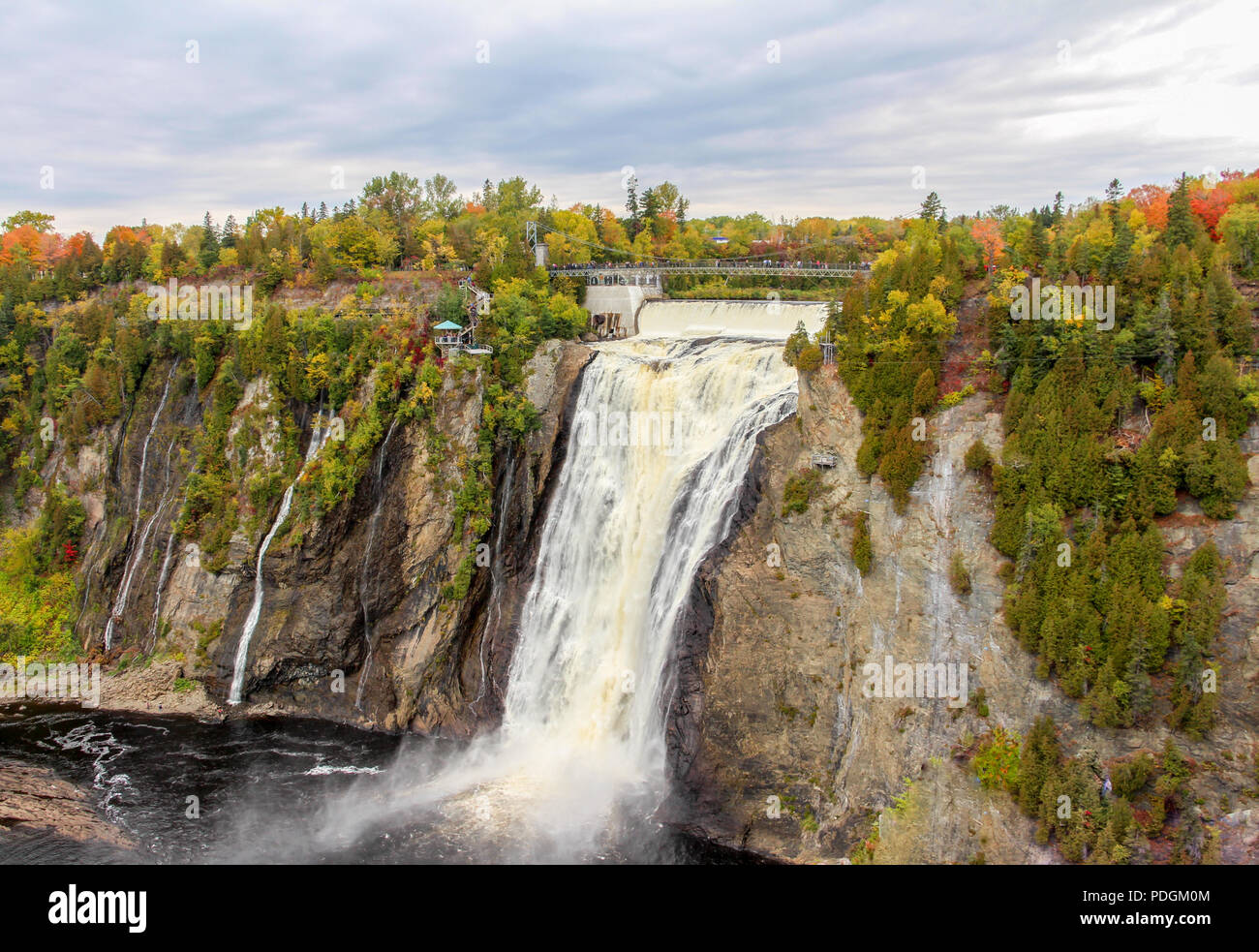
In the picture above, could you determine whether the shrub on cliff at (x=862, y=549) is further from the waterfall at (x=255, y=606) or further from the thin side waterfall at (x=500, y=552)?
the waterfall at (x=255, y=606)

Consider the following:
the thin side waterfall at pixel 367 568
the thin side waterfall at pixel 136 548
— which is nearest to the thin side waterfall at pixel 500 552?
the thin side waterfall at pixel 367 568

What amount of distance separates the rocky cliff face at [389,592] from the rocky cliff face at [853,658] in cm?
1059

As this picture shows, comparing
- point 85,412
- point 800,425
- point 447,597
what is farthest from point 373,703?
point 85,412

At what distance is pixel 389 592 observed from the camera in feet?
126

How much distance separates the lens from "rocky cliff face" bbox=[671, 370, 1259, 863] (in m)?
25.1

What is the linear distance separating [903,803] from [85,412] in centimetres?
4782

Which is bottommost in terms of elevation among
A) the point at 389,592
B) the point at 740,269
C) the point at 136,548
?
the point at 389,592

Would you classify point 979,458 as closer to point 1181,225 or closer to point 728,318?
point 1181,225

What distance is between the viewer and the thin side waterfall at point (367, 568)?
38.5 m

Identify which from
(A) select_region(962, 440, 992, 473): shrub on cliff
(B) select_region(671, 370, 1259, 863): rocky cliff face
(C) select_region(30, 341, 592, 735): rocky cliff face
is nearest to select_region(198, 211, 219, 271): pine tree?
(C) select_region(30, 341, 592, 735): rocky cliff face

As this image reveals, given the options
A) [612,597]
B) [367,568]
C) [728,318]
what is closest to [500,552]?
[612,597]

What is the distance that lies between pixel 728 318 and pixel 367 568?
74.5ft

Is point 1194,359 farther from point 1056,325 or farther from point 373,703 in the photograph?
point 373,703

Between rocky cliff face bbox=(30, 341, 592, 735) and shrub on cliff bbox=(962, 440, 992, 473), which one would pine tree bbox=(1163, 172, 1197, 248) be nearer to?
shrub on cliff bbox=(962, 440, 992, 473)
